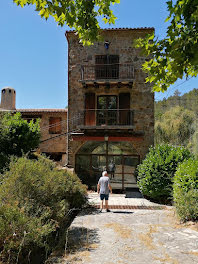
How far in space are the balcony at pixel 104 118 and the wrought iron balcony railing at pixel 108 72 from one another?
6.73 feet

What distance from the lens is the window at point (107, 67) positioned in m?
15.2

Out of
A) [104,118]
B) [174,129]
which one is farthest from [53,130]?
[174,129]

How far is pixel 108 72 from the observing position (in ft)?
50.1

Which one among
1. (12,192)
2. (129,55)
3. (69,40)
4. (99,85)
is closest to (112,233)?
(12,192)

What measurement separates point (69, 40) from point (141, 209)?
11.6 metres

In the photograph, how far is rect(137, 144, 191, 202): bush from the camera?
11.0 metres

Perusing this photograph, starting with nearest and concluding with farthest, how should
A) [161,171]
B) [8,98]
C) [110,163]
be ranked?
1. [161,171]
2. [110,163]
3. [8,98]

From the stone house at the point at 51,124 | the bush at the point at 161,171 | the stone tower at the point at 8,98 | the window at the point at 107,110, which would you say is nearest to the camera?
the bush at the point at 161,171

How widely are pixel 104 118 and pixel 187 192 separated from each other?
842cm

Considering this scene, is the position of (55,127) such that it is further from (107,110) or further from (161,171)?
(161,171)

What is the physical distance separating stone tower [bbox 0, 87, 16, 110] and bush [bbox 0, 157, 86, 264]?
681 inches

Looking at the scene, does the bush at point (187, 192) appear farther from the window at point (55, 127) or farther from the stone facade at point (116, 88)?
the window at point (55, 127)

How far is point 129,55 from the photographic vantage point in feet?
50.9

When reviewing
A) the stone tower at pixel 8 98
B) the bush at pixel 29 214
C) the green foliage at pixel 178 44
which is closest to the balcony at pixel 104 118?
the bush at pixel 29 214
